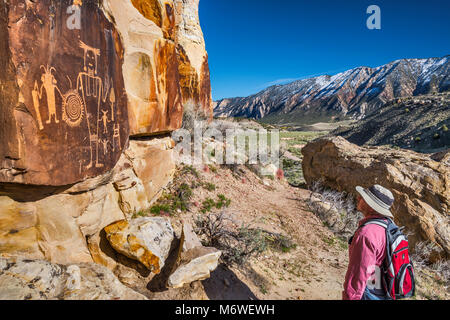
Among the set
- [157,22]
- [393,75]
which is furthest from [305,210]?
[393,75]

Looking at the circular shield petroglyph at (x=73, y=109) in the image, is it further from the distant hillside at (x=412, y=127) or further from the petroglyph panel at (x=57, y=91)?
the distant hillside at (x=412, y=127)

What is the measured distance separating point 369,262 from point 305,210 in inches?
248

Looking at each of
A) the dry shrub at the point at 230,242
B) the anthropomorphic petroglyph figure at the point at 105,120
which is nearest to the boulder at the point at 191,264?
the dry shrub at the point at 230,242

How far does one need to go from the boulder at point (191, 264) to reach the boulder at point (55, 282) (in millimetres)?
570

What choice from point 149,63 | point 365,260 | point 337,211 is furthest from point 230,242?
point 337,211

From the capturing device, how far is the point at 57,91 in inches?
111

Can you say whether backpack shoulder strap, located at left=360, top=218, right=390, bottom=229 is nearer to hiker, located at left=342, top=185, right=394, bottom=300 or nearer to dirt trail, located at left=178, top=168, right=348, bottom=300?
hiker, located at left=342, top=185, right=394, bottom=300

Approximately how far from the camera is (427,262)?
6219mm

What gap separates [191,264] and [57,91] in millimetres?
2905

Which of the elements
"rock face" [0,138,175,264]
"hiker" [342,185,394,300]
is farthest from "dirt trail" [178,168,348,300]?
"hiker" [342,185,394,300]

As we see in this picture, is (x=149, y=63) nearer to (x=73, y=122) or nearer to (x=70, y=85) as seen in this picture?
(x=70, y=85)

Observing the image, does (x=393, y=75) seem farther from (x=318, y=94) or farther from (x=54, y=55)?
(x=54, y=55)

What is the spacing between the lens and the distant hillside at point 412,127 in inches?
915

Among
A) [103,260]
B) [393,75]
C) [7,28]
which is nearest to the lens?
[7,28]
